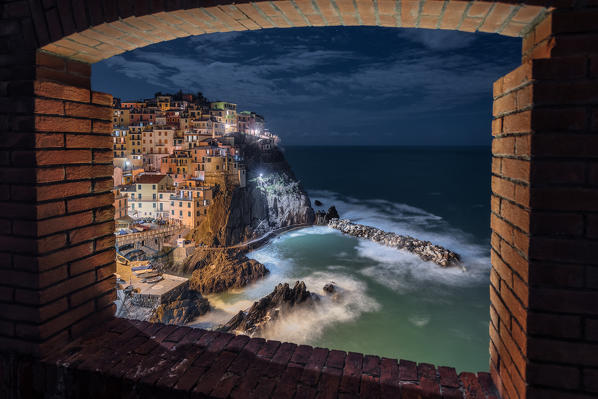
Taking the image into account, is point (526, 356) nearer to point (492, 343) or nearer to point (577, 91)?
point (492, 343)

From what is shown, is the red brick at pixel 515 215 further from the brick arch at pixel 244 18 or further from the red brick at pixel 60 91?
the red brick at pixel 60 91

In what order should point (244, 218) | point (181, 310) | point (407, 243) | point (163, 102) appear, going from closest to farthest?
point (181, 310) → point (407, 243) → point (244, 218) → point (163, 102)

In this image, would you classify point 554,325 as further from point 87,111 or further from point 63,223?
point 87,111

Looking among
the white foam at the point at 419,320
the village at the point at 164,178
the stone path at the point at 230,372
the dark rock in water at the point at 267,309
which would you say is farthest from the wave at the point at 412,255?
the stone path at the point at 230,372

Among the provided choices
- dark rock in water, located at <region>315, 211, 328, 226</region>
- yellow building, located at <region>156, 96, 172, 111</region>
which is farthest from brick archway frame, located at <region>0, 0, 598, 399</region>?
yellow building, located at <region>156, 96, 172, 111</region>

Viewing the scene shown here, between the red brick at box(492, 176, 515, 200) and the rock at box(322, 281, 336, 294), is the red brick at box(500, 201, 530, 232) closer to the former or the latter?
the red brick at box(492, 176, 515, 200)

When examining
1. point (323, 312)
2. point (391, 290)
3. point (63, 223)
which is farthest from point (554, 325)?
point (391, 290)
